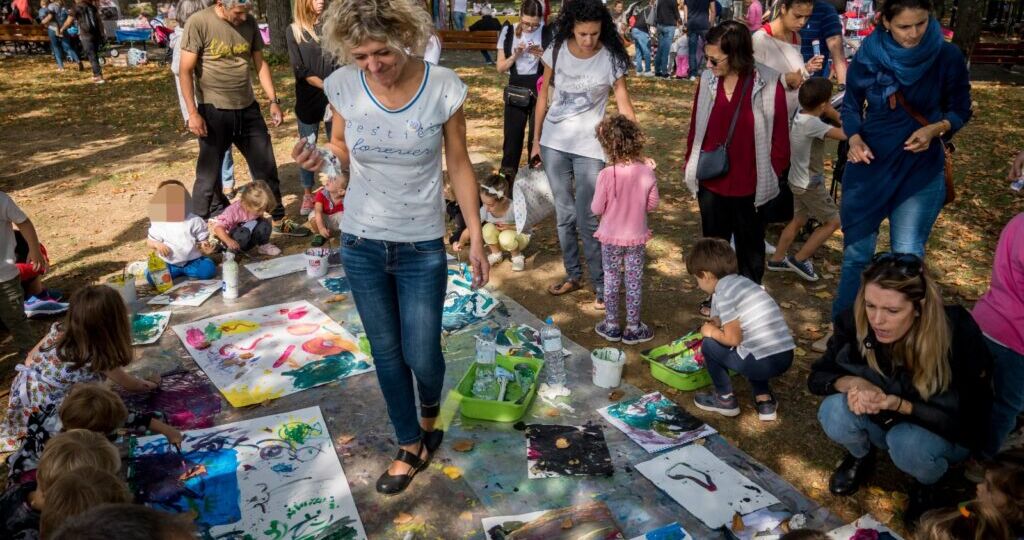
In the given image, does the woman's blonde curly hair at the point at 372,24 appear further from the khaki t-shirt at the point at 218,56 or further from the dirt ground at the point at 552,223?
the khaki t-shirt at the point at 218,56

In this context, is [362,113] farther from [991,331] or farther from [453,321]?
[991,331]

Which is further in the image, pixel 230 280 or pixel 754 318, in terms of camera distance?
pixel 230 280

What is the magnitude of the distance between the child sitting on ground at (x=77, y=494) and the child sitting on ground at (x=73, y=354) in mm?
1180

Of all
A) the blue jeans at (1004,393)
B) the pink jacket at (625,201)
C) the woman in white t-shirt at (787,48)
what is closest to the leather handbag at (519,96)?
the woman in white t-shirt at (787,48)

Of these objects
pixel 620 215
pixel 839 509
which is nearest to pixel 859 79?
pixel 620 215

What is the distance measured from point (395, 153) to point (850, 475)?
2.40 metres

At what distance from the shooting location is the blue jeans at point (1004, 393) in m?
3.08

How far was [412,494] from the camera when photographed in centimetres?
325

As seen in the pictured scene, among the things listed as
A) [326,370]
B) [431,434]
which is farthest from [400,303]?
[326,370]

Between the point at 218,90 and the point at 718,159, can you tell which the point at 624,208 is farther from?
the point at 218,90

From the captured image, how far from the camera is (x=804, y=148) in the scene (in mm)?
5324

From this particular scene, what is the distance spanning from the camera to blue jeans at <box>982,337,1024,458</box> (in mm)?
3084

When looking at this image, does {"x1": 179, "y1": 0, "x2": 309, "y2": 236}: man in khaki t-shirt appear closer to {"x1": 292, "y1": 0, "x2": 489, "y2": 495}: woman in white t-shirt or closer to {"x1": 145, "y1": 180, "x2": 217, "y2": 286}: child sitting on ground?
{"x1": 145, "y1": 180, "x2": 217, "y2": 286}: child sitting on ground

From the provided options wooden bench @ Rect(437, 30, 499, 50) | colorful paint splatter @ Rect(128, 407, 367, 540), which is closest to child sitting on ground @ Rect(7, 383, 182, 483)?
colorful paint splatter @ Rect(128, 407, 367, 540)
